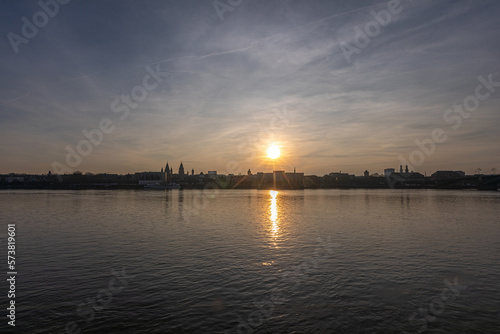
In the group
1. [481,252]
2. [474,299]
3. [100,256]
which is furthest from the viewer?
[481,252]

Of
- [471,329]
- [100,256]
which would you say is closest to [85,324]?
[100,256]

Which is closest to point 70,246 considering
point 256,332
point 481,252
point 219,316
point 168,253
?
point 168,253

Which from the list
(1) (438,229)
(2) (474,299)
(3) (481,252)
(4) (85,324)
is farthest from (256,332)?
(1) (438,229)

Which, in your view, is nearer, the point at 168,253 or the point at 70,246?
the point at 168,253

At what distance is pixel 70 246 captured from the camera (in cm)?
2972

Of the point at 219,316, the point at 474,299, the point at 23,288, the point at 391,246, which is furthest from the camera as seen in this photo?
the point at 391,246

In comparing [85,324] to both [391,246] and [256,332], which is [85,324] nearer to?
[256,332]

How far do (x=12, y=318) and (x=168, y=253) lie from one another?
44.0 feet

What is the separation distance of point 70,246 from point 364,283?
2499 cm

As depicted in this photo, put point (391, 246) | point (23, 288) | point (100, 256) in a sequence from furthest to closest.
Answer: point (391, 246), point (100, 256), point (23, 288)

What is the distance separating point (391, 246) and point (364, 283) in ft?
41.8

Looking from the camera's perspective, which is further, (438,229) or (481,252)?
(438,229)

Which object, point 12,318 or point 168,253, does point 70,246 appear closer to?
point 168,253

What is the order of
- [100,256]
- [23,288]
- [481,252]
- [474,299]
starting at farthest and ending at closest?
[481,252] → [100,256] → [23,288] → [474,299]
